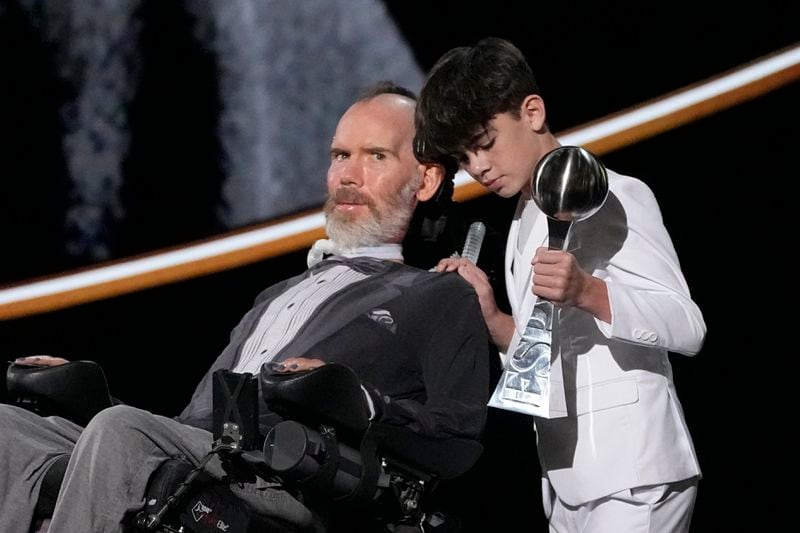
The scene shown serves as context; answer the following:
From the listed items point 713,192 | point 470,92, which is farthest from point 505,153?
point 713,192

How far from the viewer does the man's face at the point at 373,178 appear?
206 centimetres

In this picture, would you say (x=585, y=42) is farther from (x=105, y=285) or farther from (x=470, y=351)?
(x=105, y=285)

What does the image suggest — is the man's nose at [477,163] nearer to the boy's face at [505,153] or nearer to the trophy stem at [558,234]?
the boy's face at [505,153]

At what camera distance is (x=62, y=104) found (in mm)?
2557

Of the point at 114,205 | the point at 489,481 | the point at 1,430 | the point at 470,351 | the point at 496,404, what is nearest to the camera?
the point at 496,404

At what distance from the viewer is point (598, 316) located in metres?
1.55

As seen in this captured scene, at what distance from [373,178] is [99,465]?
0.79 m

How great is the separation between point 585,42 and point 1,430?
1303 mm

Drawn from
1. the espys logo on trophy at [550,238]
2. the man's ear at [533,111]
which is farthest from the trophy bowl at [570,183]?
the man's ear at [533,111]

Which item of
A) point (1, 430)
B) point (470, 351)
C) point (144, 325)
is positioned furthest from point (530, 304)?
point (144, 325)

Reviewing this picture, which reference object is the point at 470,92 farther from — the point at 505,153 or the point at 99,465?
the point at 99,465

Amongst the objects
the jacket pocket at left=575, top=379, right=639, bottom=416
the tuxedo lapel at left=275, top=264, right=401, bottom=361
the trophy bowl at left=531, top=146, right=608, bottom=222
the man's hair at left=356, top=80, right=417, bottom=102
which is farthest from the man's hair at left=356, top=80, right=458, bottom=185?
the jacket pocket at left=575, top=379, right=639, bottom=416

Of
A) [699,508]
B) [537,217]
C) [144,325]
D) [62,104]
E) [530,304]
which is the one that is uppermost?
[62,104]

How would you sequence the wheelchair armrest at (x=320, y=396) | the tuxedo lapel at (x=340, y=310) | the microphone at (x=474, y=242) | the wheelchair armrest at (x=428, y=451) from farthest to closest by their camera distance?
the microphone at (x=474, y=242)
the tuxedo lapel at (x=340, y=310)
the wheelchair armrest at (x=428, y=451)
the wheelchair armrest at (x=320, y=396)
